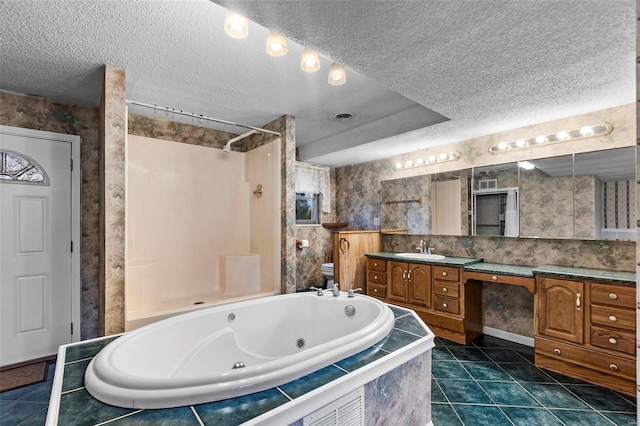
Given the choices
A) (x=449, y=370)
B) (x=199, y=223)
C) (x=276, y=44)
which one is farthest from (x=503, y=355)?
(x=199, y=223)

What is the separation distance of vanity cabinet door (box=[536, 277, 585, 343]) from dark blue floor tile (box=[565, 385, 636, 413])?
13.2 inches

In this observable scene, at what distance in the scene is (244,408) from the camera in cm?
109

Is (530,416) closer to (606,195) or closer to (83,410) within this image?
(606,195)

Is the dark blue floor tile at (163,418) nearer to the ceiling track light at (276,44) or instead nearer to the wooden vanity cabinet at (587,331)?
the ceiling track light at (276,44)

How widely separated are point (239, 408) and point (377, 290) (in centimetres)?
292

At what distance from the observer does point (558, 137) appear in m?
2.76

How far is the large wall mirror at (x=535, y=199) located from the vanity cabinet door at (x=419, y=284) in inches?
23.7

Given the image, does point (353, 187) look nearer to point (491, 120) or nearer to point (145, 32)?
point (491, 120)

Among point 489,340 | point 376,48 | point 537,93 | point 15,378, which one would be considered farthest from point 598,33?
point 15,378

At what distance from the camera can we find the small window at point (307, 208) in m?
4.79

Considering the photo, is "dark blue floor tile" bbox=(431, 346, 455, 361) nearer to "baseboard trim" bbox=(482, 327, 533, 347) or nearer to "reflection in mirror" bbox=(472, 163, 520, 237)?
"baseboard trim" bbox=(482, 327, 533, 347)

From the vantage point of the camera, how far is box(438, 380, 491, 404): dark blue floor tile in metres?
2.05

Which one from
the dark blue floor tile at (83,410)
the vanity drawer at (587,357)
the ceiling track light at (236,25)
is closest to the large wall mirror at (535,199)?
the vanity drawer at (587,357)

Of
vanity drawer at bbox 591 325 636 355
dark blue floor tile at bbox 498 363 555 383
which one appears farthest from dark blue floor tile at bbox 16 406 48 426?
vanity drawer at bbox 591 325 636 355
